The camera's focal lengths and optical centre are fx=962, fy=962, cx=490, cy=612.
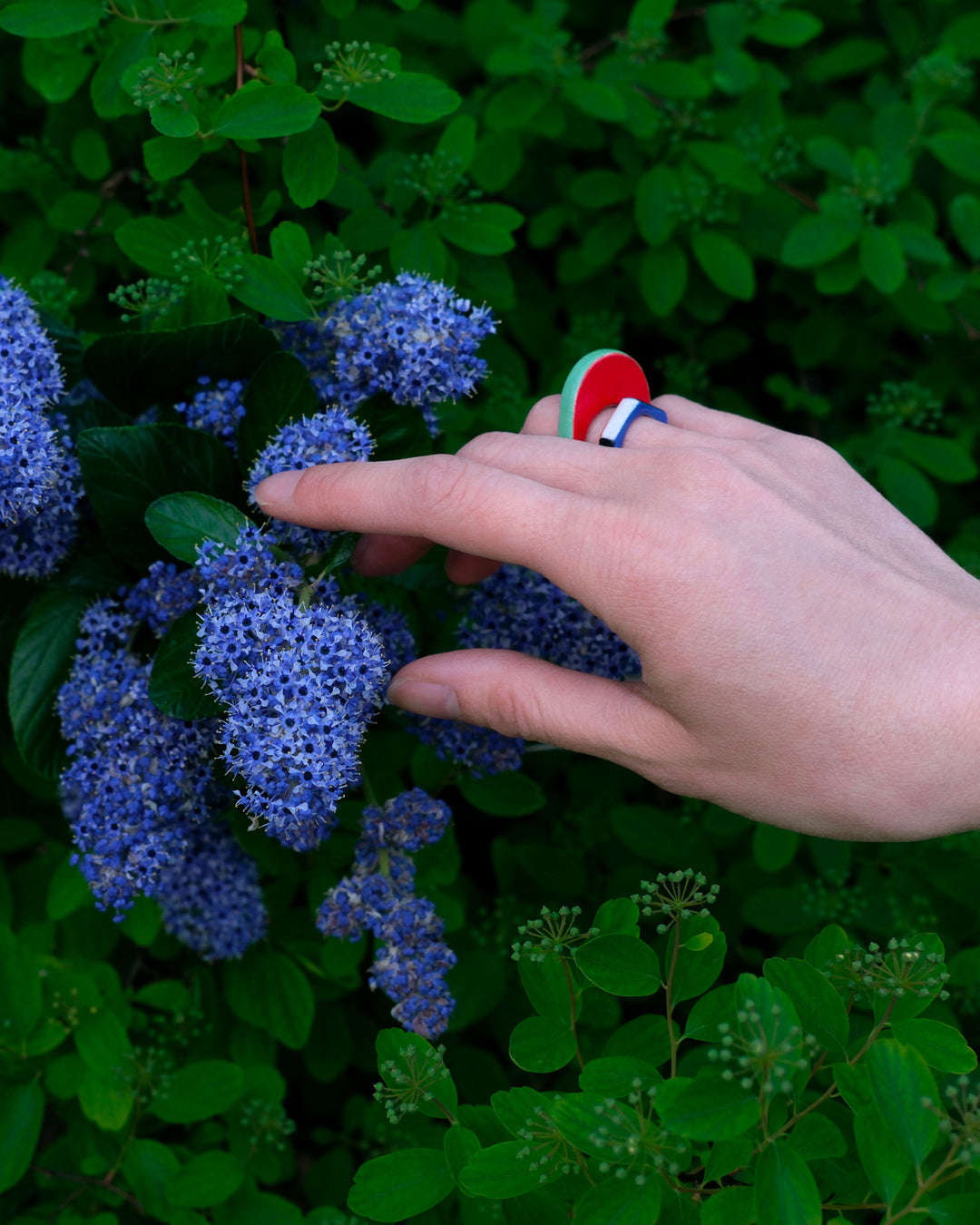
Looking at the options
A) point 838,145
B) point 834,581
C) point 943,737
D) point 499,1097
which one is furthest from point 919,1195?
point 838,145

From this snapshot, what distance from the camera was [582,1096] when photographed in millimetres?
1355

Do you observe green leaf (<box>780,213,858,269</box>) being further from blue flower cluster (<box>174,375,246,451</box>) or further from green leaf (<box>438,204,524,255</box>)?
blue flower cluster (<box>174,375,246,451</box>)

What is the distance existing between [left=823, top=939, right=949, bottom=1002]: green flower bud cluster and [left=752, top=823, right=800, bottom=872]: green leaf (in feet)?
3.19

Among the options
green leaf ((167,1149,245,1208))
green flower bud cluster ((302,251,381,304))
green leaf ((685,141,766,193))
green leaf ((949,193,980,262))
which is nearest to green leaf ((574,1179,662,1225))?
green leaf ((167,1149,245,1208))

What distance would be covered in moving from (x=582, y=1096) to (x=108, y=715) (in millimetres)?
1249

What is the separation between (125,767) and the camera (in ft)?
6.53

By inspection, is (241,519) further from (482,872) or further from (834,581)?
(482,872)

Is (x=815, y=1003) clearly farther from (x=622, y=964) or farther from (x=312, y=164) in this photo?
(x=312, y=164)

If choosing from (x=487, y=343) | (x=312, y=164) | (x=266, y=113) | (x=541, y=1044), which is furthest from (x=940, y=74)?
(x=541, y=1044)

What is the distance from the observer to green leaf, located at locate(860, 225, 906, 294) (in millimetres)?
3023

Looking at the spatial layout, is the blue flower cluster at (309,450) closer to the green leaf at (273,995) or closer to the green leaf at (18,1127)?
the green leaf at (273,995)

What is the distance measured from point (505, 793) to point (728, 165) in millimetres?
2085

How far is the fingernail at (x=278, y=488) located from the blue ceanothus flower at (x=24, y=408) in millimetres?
433

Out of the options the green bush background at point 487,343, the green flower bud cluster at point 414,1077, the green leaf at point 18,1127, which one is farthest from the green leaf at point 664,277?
the green leaf at point 18,1127
